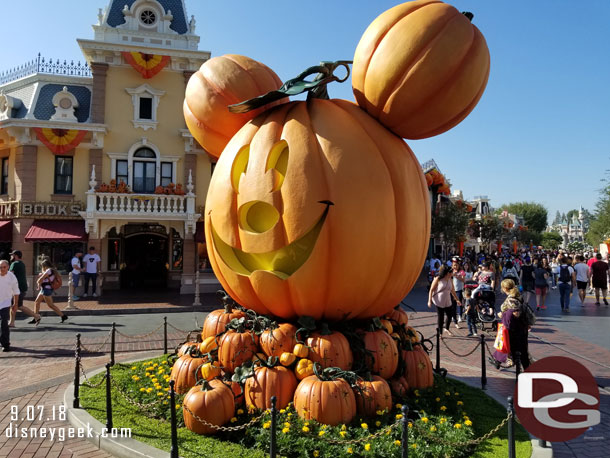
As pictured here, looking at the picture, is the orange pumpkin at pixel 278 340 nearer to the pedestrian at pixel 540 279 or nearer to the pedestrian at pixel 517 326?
the pedestrian at pixel 517 326

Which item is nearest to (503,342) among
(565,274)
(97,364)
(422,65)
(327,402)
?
(327,402)

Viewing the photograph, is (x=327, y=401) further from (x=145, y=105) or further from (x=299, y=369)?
(x=145, y=105)

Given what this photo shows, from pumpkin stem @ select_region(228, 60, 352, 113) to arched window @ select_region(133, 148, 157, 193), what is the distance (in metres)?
14.6

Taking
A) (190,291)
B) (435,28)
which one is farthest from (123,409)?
(190,291)

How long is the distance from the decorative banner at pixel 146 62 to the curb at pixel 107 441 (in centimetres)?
1598

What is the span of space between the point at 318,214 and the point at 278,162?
875 millimetres

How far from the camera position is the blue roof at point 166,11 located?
18.7 m

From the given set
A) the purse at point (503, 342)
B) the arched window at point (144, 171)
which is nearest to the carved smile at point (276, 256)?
the purse at point (503, 342)

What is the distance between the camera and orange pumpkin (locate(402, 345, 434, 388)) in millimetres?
5266

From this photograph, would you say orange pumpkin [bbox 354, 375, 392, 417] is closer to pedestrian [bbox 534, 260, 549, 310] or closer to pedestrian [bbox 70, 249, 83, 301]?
pedestrian [bbox 534, 260, 549, 310]

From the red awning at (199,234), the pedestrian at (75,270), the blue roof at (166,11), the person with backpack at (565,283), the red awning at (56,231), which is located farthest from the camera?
the blue roof at (166,11)

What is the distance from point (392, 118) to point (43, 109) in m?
18.0

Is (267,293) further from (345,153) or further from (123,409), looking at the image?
(123,409)

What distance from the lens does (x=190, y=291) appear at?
1852 cm
